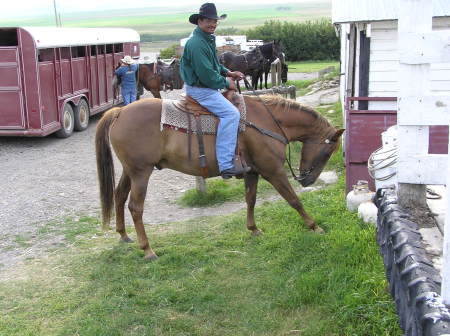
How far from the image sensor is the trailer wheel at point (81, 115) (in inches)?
595

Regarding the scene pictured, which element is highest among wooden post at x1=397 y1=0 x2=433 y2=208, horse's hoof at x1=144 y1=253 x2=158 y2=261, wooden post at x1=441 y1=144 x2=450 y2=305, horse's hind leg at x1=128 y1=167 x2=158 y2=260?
wooden post at x1=397 y1=0 x2=433 y2=208

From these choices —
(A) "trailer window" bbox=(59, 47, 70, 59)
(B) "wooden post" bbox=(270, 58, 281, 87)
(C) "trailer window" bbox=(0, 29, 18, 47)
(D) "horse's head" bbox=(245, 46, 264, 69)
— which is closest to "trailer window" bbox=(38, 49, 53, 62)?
(A) "trailer window" bbox=(59, 47, 70, 59)

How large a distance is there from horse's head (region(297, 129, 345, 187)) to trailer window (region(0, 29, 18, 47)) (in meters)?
9.09

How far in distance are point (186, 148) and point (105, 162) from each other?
41.1 inches

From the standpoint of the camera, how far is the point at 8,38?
43.8 ft

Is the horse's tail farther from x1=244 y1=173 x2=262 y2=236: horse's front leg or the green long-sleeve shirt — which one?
x1=244 y1=173 x2=262 y2=236: horse's front leg

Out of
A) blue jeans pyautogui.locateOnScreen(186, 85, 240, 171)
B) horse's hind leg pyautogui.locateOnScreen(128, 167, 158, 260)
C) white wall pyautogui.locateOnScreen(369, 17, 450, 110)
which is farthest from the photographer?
white wall pyautogui.locateOnScreen(369, 17, 450, 110)

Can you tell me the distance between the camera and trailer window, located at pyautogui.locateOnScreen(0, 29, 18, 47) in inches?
517

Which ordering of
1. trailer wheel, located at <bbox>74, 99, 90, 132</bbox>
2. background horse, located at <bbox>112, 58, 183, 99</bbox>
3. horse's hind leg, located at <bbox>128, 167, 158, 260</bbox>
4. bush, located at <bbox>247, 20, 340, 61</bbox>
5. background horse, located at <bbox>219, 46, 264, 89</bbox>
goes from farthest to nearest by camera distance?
bush, located at <bbox>247, 20, 340, 61</bbox> → background horse, located at <bbox>219, 46, 264, 89</bbox> → background horse, located at <bbox>112, 58, 183, 99</bbox> → trailer wheel, located at <bbox>74, 99, 90, 132</bbox> → horse's hind leg, located at <bbox>128, 167, 158, 260</bbox>

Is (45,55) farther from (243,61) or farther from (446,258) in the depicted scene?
(446,258)

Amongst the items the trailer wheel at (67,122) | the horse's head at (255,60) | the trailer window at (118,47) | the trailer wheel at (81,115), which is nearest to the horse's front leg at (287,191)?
the trailer wheel at (67,122)

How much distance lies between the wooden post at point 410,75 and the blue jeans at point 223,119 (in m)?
2.60

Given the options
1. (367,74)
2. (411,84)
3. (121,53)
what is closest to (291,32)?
(121,53)

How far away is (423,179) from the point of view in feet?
11.8
